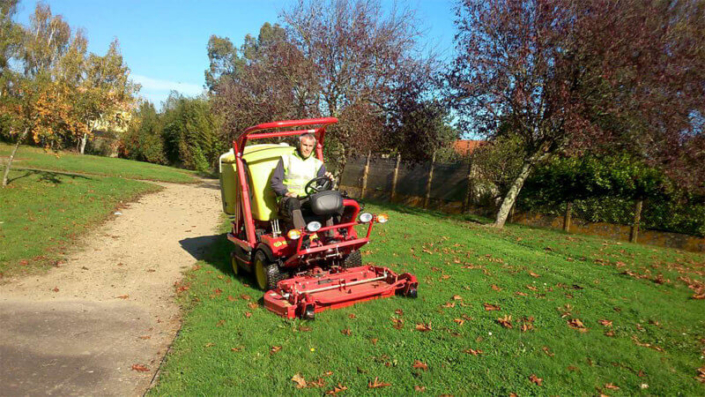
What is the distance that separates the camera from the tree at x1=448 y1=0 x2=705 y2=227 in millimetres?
12133

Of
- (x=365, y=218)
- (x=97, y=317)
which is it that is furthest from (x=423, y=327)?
(x=97, y=317)

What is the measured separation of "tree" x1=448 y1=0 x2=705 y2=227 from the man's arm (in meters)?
8.25

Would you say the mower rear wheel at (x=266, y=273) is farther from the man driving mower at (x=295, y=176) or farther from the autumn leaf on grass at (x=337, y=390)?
the autumn leaf on grass at (x=337, y=390)

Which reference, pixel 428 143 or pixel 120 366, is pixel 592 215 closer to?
pixel 428 143

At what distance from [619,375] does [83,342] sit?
17.2 ft

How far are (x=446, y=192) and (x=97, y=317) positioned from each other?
15.1 metres

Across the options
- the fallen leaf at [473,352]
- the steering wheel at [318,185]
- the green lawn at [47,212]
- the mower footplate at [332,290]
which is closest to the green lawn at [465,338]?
the fallen leaf at [473,352]

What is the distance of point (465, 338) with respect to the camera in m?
5.18

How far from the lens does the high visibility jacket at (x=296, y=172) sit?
6.88m

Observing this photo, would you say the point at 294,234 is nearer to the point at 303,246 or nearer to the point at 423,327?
the point at 303,246

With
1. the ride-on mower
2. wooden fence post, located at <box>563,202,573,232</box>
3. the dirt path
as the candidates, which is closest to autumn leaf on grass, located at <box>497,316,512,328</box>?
the ride-on mower

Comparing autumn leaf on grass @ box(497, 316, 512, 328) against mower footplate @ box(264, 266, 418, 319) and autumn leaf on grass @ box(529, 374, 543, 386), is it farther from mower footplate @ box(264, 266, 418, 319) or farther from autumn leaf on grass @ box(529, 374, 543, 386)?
autumn leaf on grass @ box(529, 374, 543, 386)

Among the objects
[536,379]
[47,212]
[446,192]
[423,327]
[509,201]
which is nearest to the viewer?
[536,379]

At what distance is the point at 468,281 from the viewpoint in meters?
7.48
